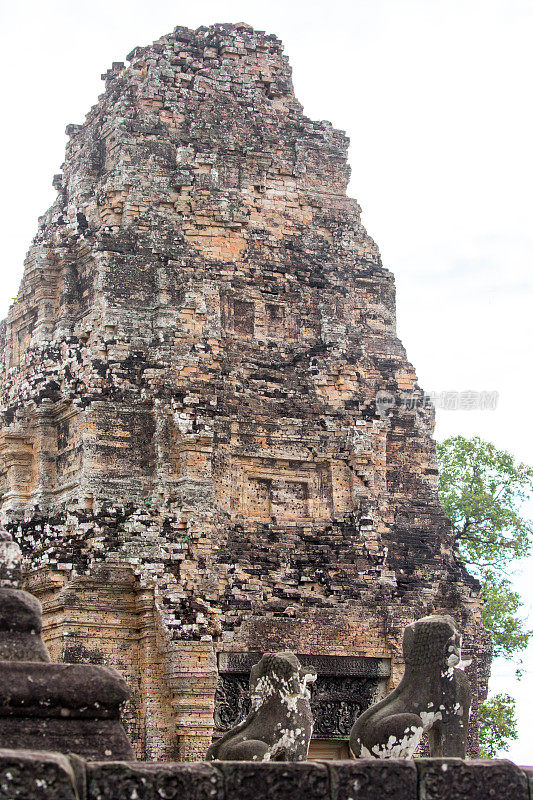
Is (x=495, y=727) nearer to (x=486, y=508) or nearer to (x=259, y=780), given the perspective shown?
(x=486, y=508)

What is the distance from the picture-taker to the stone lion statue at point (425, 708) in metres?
12.0

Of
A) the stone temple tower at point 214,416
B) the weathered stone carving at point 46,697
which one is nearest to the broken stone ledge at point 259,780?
the weathered stone carving at point 46,697

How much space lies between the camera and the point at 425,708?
1223cm

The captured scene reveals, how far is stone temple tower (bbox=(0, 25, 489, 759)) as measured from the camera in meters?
18.6

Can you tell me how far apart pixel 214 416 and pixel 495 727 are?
42.1 ft

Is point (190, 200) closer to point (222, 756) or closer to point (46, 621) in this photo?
point (46, 621)

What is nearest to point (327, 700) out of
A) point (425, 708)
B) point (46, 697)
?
point (425, 708)

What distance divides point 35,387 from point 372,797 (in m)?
13.3

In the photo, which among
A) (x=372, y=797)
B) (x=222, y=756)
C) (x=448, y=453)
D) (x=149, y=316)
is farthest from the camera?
(x=448, y=453)

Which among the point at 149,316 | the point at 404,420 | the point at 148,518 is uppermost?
the point at 149,316

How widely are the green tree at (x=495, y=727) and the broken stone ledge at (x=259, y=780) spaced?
66.4 feet

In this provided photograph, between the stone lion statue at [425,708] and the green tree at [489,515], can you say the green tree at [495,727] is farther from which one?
the stone lion statue at [425,708]

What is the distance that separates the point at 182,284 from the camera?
20.7m

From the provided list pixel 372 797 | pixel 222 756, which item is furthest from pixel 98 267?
pixel 372 797
